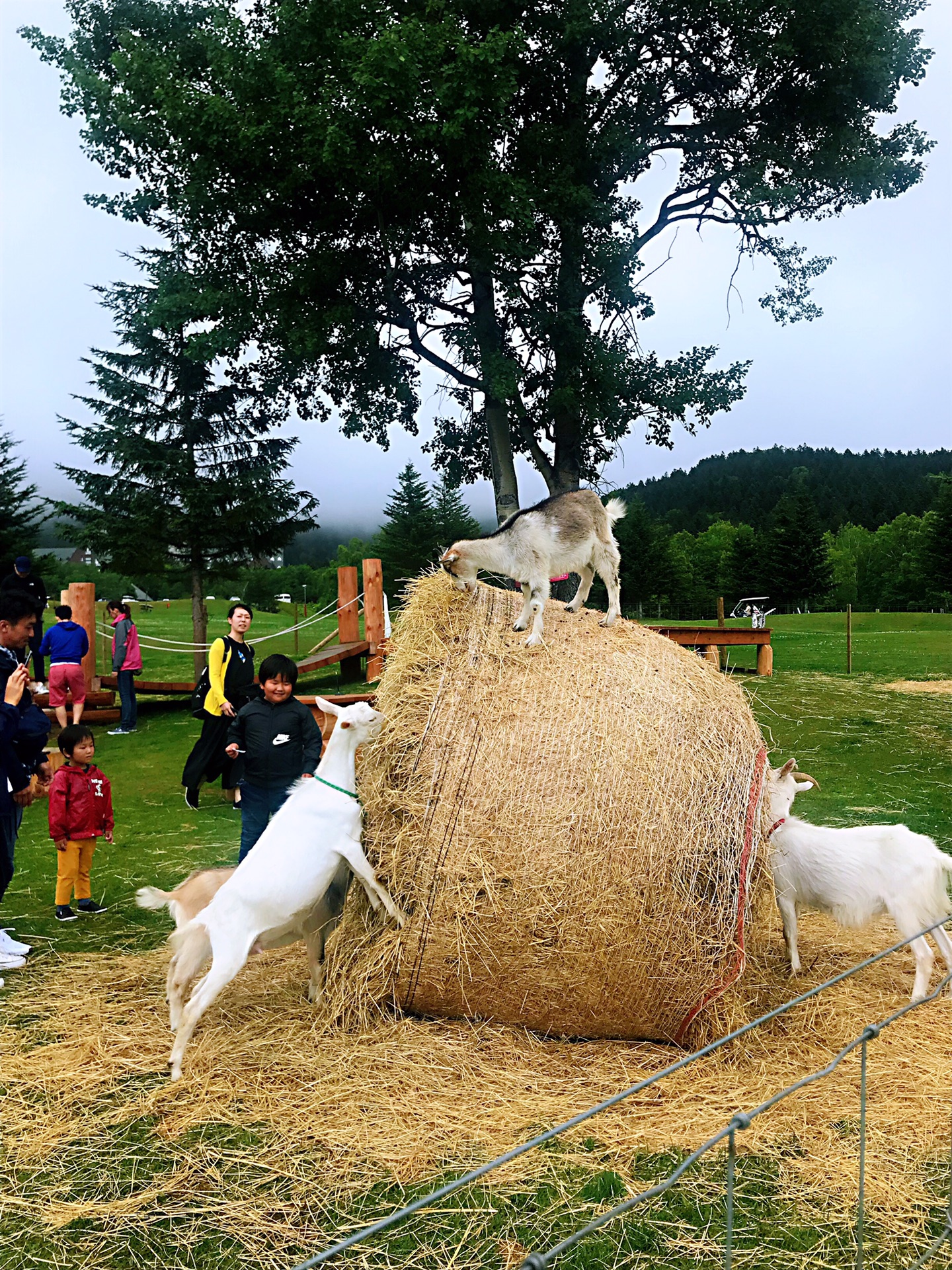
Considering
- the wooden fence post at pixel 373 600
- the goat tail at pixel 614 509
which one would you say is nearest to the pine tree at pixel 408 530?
the wooden fence post at pixel 373 600

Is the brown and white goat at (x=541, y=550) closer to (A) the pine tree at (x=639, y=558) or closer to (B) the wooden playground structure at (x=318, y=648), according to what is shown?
(B) the wooden playground structure at (x=318, y=648)

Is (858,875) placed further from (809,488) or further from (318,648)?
(809,488)

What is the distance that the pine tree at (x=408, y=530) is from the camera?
143 ft

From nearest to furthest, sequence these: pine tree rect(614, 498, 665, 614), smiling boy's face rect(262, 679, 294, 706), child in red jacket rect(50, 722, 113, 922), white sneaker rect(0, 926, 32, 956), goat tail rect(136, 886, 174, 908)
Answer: goat tail rect(136, 886, 174, 908) → smiling boy's face rect(262, 679, 294, 706) → white sneaker rect(0, 926, 32, 956) → child in red jacket rect(50, 722, 113, 922) → pine tree rect(614, 498, 665, 614)

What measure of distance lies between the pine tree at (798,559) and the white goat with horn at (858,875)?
65.7 metres

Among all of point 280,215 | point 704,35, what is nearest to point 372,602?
point 280,215

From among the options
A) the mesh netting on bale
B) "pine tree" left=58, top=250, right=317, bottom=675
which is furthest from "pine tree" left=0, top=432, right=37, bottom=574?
the mesh netting on bale

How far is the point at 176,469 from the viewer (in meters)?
21.0

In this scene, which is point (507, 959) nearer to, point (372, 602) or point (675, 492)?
point (372, 602)

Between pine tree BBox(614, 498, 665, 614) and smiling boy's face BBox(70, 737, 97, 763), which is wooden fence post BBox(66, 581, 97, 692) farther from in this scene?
pine tree BBox(614, 498, 665, 614)

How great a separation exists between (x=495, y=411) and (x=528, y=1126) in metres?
15.3

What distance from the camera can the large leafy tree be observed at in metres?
14.8

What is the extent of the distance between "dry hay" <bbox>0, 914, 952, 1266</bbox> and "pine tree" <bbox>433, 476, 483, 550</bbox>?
38916 millimetres

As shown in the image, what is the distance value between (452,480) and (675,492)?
77599 millimetres
